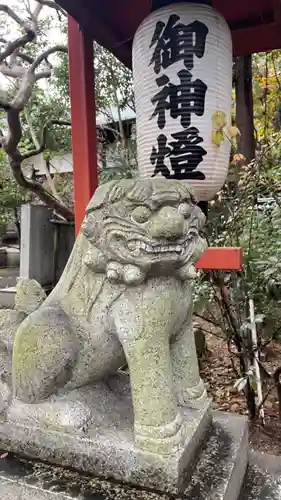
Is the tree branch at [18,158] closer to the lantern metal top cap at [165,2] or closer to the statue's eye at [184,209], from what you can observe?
the lantern metal top cap at [165,2]

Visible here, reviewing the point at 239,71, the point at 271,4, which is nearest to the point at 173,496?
the point at 271,4

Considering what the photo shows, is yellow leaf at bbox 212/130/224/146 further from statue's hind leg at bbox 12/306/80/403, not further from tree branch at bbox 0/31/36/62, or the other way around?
tree branch at bbox 0/31/36/62

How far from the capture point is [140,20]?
90.9 inches

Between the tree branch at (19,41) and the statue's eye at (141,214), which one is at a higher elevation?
the tree branch at (19,41)

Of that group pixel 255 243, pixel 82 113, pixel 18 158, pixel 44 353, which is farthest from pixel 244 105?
pixel 44 353

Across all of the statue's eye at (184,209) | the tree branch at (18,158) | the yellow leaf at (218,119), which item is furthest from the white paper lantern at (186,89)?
the tree branch at (18,158)

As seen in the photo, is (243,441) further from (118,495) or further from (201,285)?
(201,285)

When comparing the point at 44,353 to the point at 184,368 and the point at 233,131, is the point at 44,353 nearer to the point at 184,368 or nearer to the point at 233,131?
the point at 184,368

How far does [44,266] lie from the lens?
4965mm

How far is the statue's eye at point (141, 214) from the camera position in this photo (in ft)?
3.18

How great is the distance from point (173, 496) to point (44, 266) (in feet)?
13.9

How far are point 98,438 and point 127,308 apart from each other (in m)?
0.36

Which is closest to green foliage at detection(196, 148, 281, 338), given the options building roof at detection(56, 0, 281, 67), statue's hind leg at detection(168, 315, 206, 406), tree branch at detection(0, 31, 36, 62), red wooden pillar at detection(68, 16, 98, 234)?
building roof at detection(56, 0, 281, 67)

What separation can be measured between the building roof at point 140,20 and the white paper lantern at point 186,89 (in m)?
0.56
